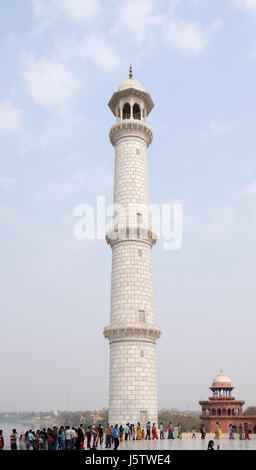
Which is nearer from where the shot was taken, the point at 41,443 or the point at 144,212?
the point at 41,443

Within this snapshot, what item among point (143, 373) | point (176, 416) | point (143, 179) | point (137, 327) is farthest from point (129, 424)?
point (176, 416)

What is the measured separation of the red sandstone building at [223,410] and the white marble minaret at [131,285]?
106ft

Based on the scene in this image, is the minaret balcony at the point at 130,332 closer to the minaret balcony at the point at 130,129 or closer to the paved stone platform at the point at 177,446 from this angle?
the paved stone platform at the point at 177,446

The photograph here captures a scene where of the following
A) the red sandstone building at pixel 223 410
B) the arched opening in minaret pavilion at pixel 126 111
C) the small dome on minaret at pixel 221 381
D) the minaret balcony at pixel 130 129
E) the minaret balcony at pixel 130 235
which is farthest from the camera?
the small dome on minaret at pixel 221 381

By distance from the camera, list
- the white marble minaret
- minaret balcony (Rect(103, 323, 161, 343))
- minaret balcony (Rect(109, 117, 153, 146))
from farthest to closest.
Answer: minaret balcony (Rect(109, 117, 153, 146)), minaret balcony (Rect(103, 323, 161, 343)), the white marble minaret

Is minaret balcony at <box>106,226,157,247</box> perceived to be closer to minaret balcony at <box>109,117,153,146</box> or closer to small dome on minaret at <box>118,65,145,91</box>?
minaret balcony at <box>109,117,153,146</box>

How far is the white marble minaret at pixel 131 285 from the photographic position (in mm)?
34219

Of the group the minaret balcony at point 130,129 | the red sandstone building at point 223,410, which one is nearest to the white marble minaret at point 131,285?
the minaret balcony at point 130,129

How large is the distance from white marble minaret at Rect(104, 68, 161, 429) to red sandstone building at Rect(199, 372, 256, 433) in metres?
32.2

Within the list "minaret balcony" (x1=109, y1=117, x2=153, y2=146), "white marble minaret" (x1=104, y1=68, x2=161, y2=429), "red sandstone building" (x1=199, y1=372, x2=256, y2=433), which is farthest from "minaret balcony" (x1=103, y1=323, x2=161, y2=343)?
"red sandstone building" (x1=199, y1=372, x2=256, y2=433)

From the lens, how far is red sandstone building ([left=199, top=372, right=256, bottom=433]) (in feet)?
206

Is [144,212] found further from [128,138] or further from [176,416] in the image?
[176,416]
